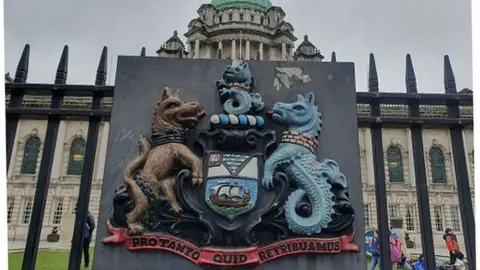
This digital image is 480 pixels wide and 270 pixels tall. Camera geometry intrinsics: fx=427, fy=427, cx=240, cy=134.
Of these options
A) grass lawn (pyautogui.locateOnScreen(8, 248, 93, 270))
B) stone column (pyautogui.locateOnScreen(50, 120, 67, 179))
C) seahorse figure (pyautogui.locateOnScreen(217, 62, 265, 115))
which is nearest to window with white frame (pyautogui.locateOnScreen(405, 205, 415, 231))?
grass lawn (pyautogui.locateOnScreen(8, 248, 93, 270))

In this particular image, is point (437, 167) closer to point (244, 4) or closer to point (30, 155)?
point (30, 155)

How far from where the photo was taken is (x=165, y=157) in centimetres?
386

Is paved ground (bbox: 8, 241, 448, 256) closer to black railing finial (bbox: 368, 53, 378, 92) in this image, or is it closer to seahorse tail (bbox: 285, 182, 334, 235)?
seahorse tail (bbox: 285, 182, 334, 235)

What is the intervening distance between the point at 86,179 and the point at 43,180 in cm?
43

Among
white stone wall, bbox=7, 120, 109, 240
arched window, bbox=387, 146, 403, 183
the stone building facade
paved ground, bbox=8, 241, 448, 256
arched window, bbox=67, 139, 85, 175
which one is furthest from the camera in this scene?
arched window, bbox=387, 146, 403, 183

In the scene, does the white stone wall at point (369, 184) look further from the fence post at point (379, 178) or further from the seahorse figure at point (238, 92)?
the seahorse figure at point (238, 92)

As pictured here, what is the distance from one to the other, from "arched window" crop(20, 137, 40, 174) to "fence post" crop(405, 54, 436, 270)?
23907mm

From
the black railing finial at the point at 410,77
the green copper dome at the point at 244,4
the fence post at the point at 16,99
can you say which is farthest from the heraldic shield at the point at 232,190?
the green copper dome at the point at 244,4

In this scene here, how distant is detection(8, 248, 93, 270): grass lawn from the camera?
10064mm

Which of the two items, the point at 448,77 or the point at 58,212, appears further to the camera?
the point at 58,212

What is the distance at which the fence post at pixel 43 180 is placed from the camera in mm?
3924

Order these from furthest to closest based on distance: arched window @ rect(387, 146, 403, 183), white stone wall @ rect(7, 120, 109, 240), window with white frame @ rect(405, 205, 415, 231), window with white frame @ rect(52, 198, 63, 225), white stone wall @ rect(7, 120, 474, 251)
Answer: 1. arched window @ rect(387, 146, 403, 183)
2. window with white frame @ rect(405, 205, 415, 231)
3. white stone wall @ rect(7, 120, 474, 251)
4. window with white frame @ rect(52, 198, 63, 225)
5. white stone wall @ rect(7, 120, 109, 240)

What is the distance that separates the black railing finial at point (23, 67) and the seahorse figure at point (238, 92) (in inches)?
80.0

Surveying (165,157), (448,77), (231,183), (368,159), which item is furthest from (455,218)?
(165,157)
